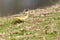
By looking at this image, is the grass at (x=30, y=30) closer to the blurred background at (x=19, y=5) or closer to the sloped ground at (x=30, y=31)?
the sloped ground at (x=30, y=31)

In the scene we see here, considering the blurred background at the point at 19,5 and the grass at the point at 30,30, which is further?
the blurred background at the point at 19,5

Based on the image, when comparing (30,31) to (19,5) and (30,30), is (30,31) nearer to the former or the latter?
(30,30)

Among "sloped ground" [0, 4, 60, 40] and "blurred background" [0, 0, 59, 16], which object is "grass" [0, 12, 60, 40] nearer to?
"sloped ground" [0, 4, 60, 40]

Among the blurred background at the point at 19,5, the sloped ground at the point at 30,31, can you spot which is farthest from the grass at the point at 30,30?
the blurred background at the point at 19,5

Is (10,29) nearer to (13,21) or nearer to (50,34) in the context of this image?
(13,21)

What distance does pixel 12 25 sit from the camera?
40.5 feet

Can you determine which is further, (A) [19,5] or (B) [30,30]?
(A) [19,5]

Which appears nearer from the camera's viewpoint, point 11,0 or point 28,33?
point 28,33

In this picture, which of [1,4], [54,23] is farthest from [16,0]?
[54,23]

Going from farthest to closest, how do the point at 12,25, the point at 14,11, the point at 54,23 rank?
the point at 14,11 → the point at 12,25 → the point at 54,23

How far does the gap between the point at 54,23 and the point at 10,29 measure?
2.26 metres

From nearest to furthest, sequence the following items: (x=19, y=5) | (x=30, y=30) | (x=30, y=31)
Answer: (x=30, y=31) < (x=30, y=30) < (x=19, y=5)

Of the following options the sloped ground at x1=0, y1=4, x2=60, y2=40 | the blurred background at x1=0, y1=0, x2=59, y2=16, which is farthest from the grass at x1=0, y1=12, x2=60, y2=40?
the blurred background at x1=0, y1=0, x2=59, y2=16

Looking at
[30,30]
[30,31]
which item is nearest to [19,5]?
[30,30]
